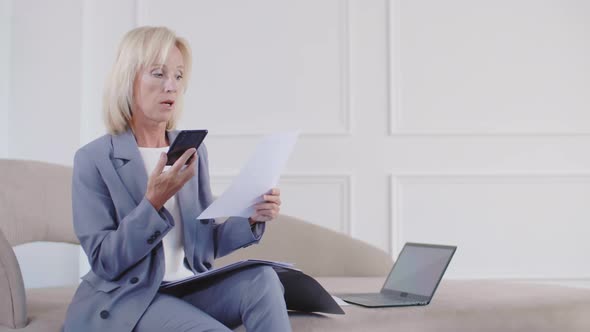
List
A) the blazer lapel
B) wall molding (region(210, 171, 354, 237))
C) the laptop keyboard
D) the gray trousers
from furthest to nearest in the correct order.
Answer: wall molding (region(210, 171, 354, 237)) → the laptop keyboard → the blazer lapel → the gray trousers

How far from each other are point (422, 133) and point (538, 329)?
52.5 inches

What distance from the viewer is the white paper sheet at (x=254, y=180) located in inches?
61.0

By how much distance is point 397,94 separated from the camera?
318 cm

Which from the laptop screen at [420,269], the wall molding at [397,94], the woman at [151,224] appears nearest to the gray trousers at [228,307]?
the woman at [151,224]

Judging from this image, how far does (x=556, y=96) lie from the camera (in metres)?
3.22

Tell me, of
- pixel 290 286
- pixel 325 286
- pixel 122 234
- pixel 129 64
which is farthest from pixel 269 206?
pixel 325 286

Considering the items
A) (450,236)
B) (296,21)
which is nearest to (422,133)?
(450,236)

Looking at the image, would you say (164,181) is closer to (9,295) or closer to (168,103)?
(168,103)

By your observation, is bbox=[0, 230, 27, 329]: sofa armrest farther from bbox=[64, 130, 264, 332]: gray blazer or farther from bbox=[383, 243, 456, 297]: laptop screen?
bbox=[383, 243, 456, 297]: laptop screen

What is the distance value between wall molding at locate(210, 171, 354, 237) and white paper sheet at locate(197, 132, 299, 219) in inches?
57.3

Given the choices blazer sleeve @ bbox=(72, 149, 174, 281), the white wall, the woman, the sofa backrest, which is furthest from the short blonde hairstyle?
the white wall

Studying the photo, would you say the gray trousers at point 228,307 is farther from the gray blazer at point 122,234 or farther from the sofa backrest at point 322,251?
the sofa backrest at point 322,251

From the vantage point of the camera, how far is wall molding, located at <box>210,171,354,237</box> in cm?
312

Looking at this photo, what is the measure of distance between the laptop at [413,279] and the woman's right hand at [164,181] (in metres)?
0.58
